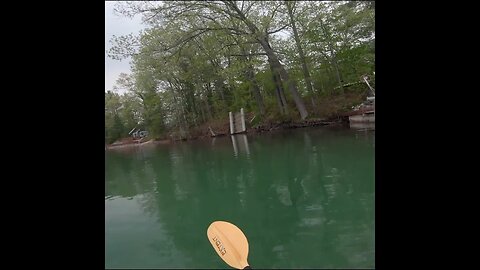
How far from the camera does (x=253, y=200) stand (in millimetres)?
2492

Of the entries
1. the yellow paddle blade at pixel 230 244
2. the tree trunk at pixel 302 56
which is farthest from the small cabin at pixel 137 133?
the tree trunk at pixel 302 56

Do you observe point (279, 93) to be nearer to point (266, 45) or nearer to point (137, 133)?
point (266, 45)

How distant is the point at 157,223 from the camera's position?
2.27 m

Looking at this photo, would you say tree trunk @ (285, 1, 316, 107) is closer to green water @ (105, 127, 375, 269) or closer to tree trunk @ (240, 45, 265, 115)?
tree trunk @ (240, 45, 265, 115)

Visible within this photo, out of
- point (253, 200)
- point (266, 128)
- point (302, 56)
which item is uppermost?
point (302, 56)

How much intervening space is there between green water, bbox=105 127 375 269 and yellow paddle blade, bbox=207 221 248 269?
2.16 ft

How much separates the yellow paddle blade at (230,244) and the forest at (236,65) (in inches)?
14.6

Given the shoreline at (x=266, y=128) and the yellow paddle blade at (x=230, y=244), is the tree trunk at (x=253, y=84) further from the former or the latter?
the yellow paddle blade at (x=230, y=244)

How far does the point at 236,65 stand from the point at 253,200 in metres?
1.49

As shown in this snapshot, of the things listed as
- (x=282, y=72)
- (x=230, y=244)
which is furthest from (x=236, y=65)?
(x=230, y=244)
